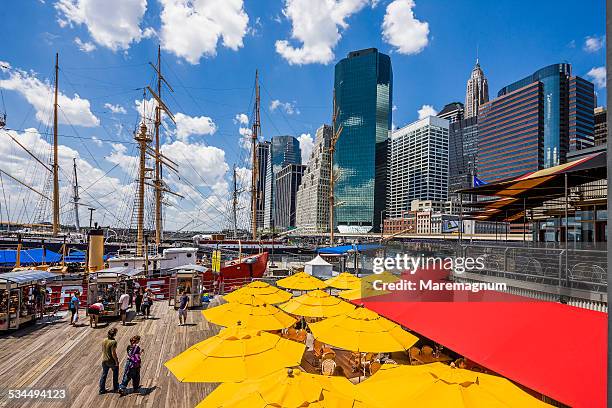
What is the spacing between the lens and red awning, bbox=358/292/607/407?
15.6 ft

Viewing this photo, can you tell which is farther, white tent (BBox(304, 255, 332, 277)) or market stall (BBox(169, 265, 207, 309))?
white tent (BBox(304, 255, 332, 277))

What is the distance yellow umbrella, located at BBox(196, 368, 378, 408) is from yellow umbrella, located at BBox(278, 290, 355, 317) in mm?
6401

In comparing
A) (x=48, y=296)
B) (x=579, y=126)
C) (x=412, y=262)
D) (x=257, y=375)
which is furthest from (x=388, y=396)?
(x=579, y=126)

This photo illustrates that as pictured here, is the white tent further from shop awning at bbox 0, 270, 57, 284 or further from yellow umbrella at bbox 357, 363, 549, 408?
yellow umbrella at bbox 357, 363, 549, 408

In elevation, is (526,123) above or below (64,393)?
above

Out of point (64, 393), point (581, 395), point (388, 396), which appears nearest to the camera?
point (581, 395)

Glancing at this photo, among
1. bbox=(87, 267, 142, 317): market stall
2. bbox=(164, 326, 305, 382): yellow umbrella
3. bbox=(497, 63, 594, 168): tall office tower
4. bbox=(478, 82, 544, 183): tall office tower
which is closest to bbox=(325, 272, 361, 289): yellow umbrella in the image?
bbox=(164, 326, 305, 382): yellow umbrella

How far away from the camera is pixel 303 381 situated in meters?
4.61

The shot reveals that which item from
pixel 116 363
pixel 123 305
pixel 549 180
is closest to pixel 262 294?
pixel 116 363

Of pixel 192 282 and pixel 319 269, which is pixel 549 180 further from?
pixel 319 269

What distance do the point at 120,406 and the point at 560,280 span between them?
10.7 meters

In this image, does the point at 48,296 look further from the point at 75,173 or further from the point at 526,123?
the point at 526,123

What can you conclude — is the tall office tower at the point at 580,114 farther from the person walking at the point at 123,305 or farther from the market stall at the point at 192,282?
the person walking at the point at 123,305

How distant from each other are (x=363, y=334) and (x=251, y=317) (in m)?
3.55
